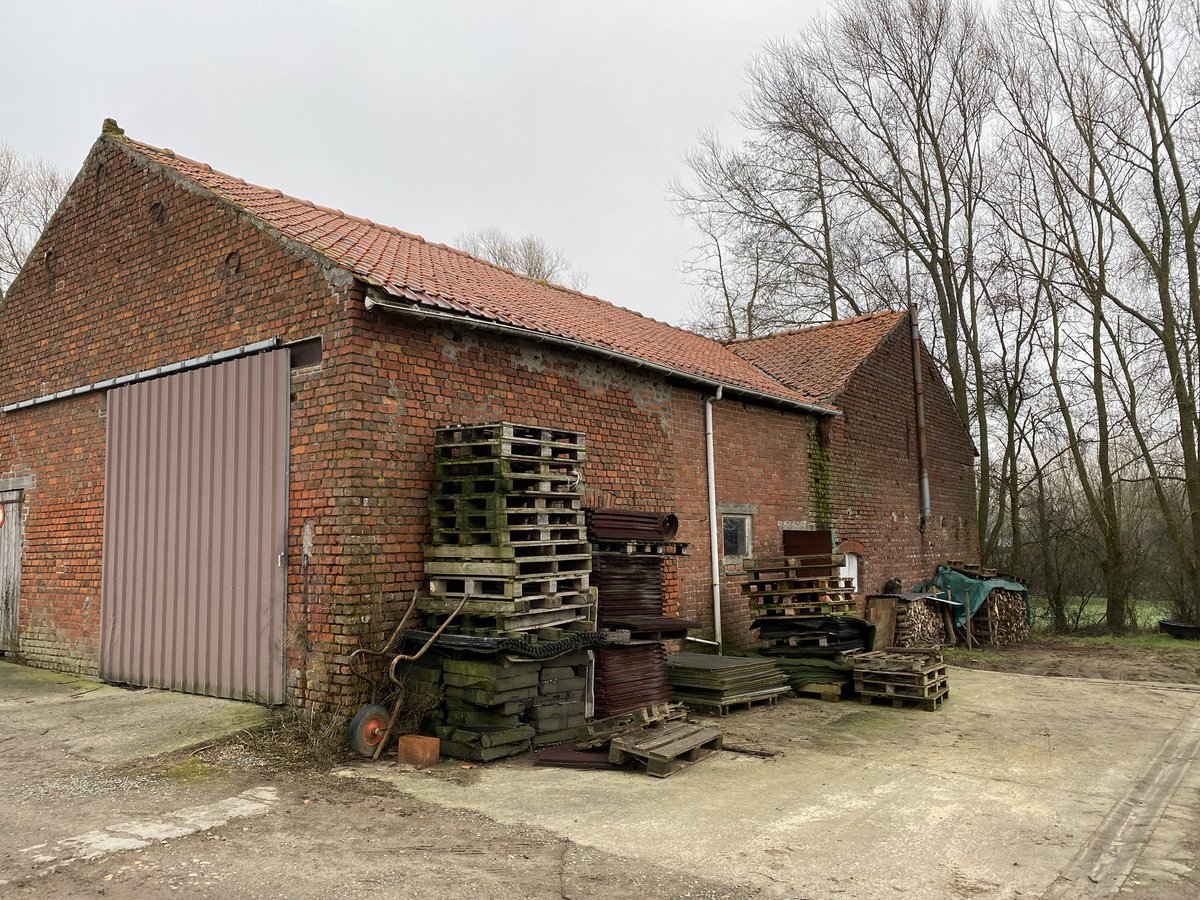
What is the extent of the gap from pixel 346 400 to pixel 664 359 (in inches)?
217

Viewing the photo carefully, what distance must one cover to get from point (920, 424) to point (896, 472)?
1697 millimetres

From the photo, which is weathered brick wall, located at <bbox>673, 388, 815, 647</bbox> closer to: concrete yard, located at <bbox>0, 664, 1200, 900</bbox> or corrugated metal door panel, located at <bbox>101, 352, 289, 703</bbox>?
concrete yard, located at <bbox>0, 664, 1200, 900</bbox>

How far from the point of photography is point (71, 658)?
980 cm

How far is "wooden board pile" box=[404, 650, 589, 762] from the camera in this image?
22.1ft

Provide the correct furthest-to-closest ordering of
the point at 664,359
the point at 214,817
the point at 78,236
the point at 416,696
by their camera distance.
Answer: the point at 664,359
the point at 78,236
the point at 416,696
the point at 214,817

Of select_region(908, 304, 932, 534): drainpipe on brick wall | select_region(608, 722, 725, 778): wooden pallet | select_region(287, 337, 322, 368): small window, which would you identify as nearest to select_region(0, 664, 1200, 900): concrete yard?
select_region(608, 722, 725, 778): wooden pallet

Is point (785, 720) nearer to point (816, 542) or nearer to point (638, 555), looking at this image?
point (638, 555)

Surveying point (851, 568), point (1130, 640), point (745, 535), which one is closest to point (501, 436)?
point (745, 535)

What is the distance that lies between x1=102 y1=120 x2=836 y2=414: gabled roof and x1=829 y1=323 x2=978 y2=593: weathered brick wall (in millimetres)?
1610

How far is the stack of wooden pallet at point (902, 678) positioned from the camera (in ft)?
31.2

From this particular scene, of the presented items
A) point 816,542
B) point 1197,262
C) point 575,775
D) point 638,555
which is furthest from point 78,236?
point 1197,262

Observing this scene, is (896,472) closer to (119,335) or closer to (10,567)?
(119,335)

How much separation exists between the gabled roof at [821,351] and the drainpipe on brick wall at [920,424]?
19.9 inches

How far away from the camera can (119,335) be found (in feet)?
32.1
